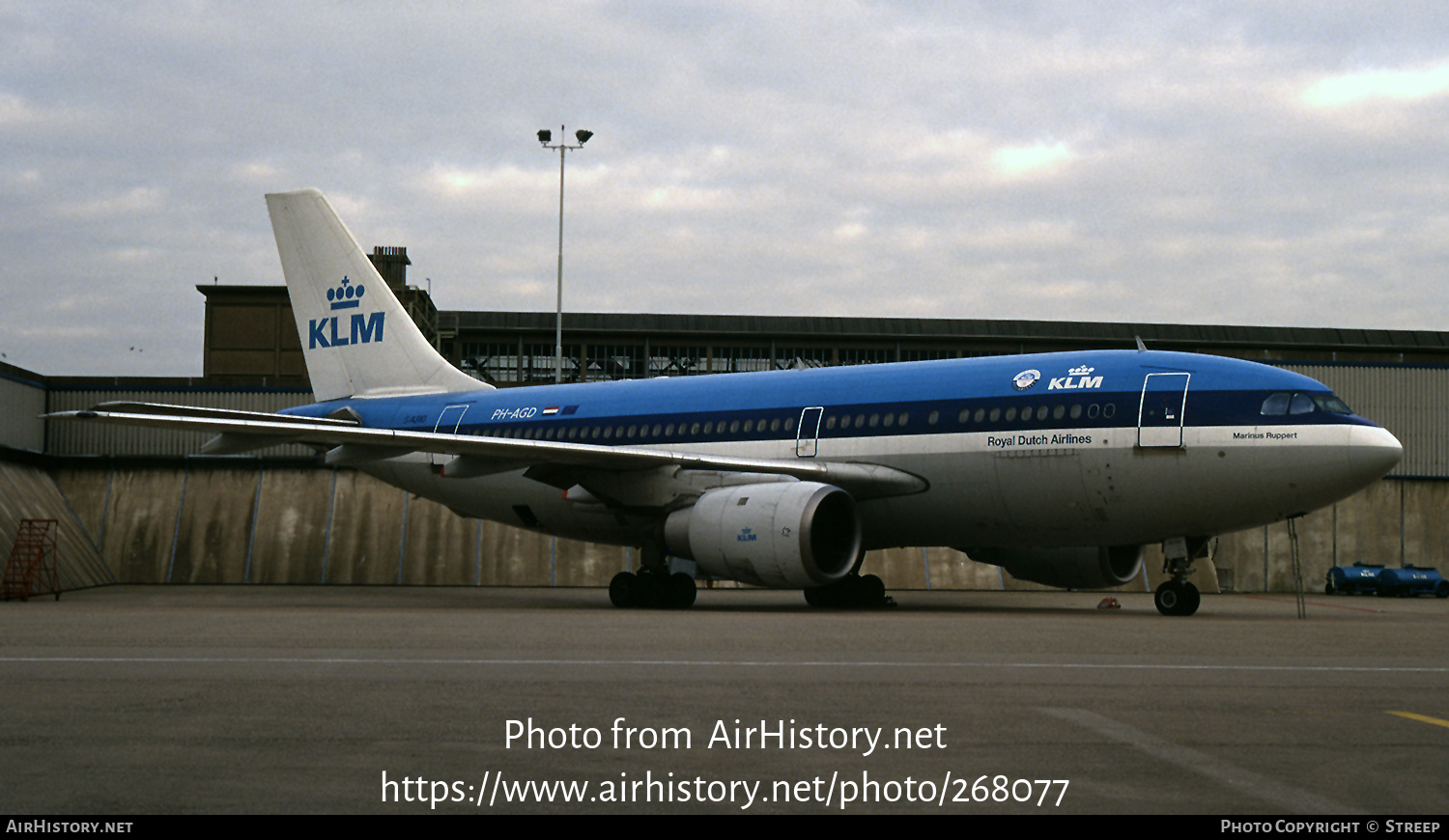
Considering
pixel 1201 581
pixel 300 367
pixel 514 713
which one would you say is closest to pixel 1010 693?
pixel 514 713

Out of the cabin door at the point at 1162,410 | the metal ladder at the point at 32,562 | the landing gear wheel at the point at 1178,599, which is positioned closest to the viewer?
the cabin door at the point at 1162,410

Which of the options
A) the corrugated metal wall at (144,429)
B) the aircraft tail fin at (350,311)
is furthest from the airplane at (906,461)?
the corrugated metal wall at (144,429)

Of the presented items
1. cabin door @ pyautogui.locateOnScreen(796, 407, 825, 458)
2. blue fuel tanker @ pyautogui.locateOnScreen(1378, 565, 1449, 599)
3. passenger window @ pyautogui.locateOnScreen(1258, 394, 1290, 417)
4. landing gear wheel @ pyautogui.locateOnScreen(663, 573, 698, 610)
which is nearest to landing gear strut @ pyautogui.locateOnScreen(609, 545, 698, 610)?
landing gear wheel @ pyautogui.locateOnScreen(663, 573, 698, 610)

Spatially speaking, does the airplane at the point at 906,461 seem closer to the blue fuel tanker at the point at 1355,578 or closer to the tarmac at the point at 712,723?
the tarmac at the point at 712,723

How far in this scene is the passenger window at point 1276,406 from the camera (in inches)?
671

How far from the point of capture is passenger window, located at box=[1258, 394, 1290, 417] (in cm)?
1705

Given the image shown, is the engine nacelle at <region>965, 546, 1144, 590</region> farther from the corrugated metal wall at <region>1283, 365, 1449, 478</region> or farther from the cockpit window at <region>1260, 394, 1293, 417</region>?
the corrugated metal wall at <region>1283, 365, 1449, 478</region>

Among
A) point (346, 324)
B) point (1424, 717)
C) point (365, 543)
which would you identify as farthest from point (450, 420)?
point (1424, 717)

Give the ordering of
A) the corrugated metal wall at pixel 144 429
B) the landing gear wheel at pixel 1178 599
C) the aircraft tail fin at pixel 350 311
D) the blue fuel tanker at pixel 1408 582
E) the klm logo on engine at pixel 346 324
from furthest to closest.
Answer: the corrugated metal wall at pixel 144 429, the blue fuel tanker at pixel 1408 582, the klm logo on engine at pixel 346 324, the aircraft tail fin at pixel 350 311, the landing gear wheel at pixel 1178 599

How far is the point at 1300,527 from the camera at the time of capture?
110ft

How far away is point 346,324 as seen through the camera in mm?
28000

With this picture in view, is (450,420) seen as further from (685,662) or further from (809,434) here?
(685,662)

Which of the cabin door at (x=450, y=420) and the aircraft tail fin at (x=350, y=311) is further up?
the aircraft tail fin at (x=350, y=311)

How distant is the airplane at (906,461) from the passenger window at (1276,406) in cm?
5
